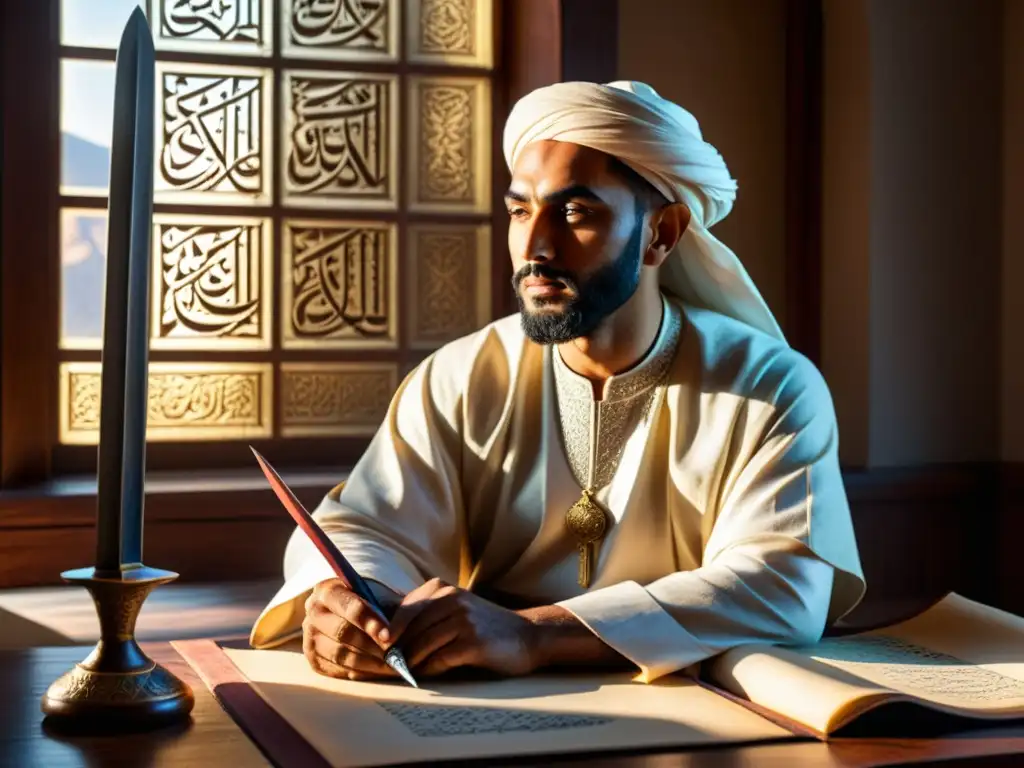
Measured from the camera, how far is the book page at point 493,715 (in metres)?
1.50

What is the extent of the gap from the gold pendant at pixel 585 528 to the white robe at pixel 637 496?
2 centimetres

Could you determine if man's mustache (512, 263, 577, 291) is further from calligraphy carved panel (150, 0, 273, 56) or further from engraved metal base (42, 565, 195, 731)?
calligraphy carved panel (150, 0, 273, 56)

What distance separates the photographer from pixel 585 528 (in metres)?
2.22

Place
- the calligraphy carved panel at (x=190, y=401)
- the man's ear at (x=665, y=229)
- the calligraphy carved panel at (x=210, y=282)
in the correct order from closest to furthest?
the man's ear at (x=665, y=229), the calligraphy carved panel at (x=190, y=401), the calligraphy carved panel at (x=210, y=282)

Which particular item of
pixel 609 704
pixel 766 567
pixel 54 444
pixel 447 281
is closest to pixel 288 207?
pixel 447 281

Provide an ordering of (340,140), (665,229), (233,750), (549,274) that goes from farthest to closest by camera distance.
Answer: (340,140)
(665,229)
(549,274)
(233,750)

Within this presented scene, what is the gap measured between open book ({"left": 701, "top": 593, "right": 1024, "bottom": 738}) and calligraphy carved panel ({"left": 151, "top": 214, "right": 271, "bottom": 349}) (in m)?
2.05

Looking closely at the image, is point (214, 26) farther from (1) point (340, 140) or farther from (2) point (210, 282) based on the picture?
(2) point (210, 282)

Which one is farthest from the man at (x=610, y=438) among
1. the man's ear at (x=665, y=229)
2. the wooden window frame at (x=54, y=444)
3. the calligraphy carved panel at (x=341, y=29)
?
the calligraphy carved panel at (x=341, y=29)

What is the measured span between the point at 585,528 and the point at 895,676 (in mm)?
543

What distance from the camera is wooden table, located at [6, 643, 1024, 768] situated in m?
1.43

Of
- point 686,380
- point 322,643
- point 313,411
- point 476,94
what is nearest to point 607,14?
point 476,94

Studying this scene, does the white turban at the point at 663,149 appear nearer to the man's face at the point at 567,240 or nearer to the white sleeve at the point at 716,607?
the man's face at the point at 567,240

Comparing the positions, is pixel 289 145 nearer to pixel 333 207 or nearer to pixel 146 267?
pixel 333 207
